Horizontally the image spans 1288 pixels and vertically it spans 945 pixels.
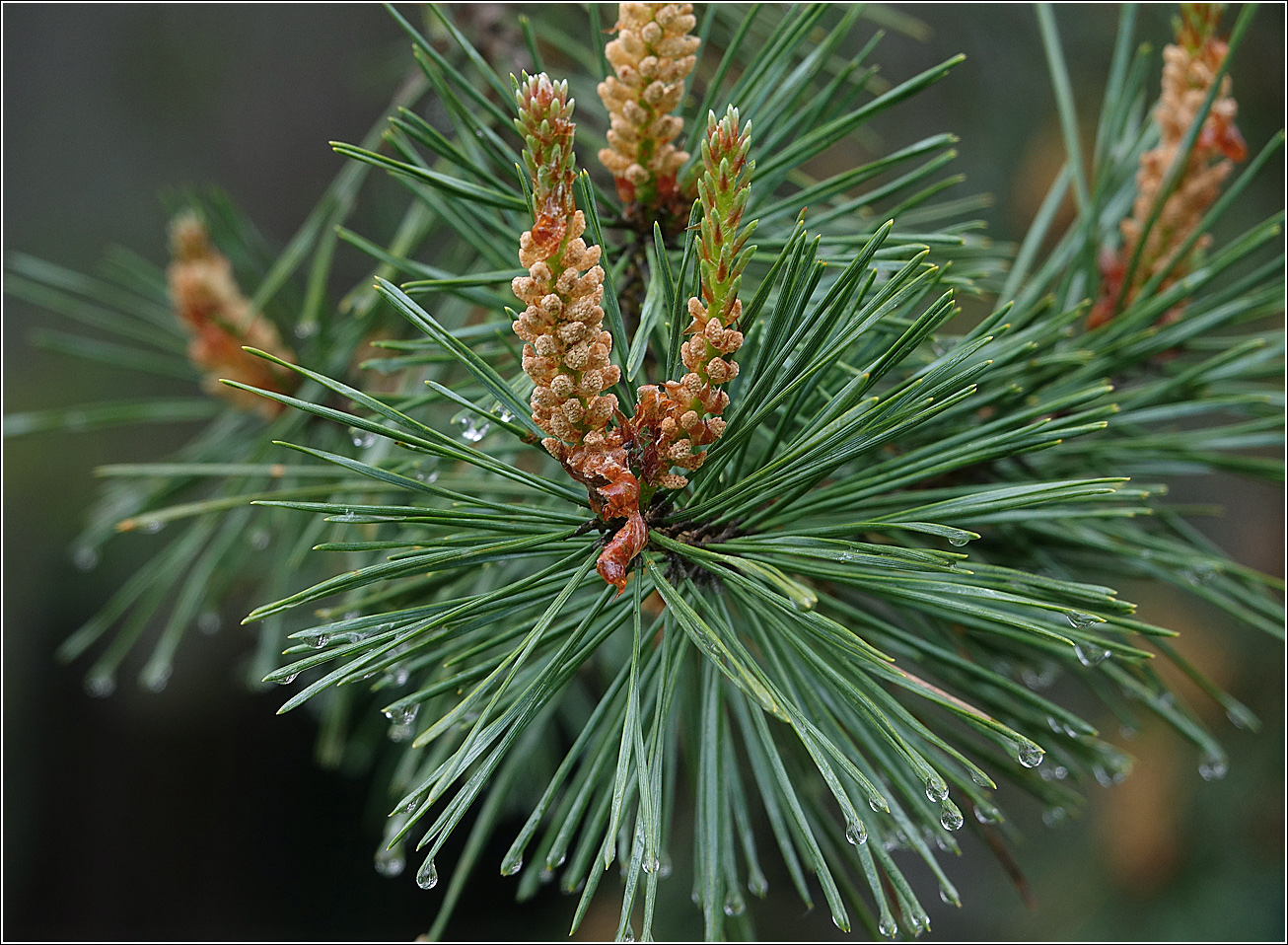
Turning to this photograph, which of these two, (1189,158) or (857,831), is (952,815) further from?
(1189,158)

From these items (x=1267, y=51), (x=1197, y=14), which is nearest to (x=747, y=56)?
(x=1197, y=14)

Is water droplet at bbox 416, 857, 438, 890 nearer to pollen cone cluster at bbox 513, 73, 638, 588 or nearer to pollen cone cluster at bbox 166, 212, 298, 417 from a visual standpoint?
pollen cone cluster at bbox 513, 73, 638, 588

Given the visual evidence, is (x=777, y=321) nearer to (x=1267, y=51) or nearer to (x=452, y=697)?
(x=452, y=697)

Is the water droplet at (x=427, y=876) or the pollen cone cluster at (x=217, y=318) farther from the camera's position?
the pollen cone cluster at (x=217, y=318)

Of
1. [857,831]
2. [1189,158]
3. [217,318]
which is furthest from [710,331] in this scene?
[217,318]

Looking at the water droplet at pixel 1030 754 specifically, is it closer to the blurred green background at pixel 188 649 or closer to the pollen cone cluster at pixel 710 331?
the pollen cone cluster at pixel 710 331

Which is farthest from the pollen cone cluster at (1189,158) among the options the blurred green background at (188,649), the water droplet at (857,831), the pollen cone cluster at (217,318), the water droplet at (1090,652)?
the blurred green background at (188,649)

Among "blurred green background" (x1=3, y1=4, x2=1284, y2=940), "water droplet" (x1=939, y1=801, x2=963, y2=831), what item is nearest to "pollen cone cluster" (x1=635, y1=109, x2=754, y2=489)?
"water droplet" (x1=939, y1=801, x2=963, y2=831)
